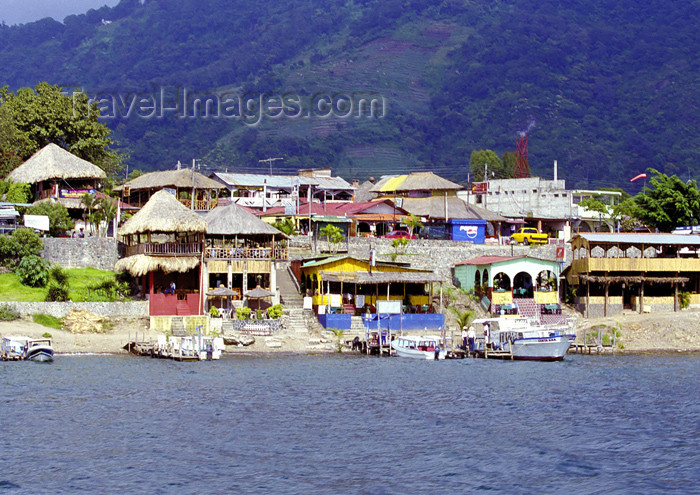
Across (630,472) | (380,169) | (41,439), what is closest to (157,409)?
(41,439)

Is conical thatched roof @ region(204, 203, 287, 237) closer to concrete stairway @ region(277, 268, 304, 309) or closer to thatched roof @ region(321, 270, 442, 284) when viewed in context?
concrete stairway @ region(277, 268, 304, 309)

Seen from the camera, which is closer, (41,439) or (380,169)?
(41,439)

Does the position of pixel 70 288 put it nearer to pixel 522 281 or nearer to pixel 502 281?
pixel 502 281

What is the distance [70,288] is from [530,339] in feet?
81.4

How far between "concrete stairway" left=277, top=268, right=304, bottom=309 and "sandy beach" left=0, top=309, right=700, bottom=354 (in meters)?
5.01

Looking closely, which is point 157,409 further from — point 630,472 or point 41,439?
point 630,472

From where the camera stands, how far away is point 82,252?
59.9 m

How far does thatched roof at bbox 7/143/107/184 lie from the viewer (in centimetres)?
6775

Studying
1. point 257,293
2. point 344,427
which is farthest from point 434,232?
point 344,427

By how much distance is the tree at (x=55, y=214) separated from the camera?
62.9 m

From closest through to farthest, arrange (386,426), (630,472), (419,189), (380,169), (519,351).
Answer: (630,472) < (386,426) < (519,351) < (419,189) < (380,169)

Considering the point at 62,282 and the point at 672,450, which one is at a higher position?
the point at 62,282

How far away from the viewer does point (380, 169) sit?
176m

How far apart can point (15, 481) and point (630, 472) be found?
16.8 m
